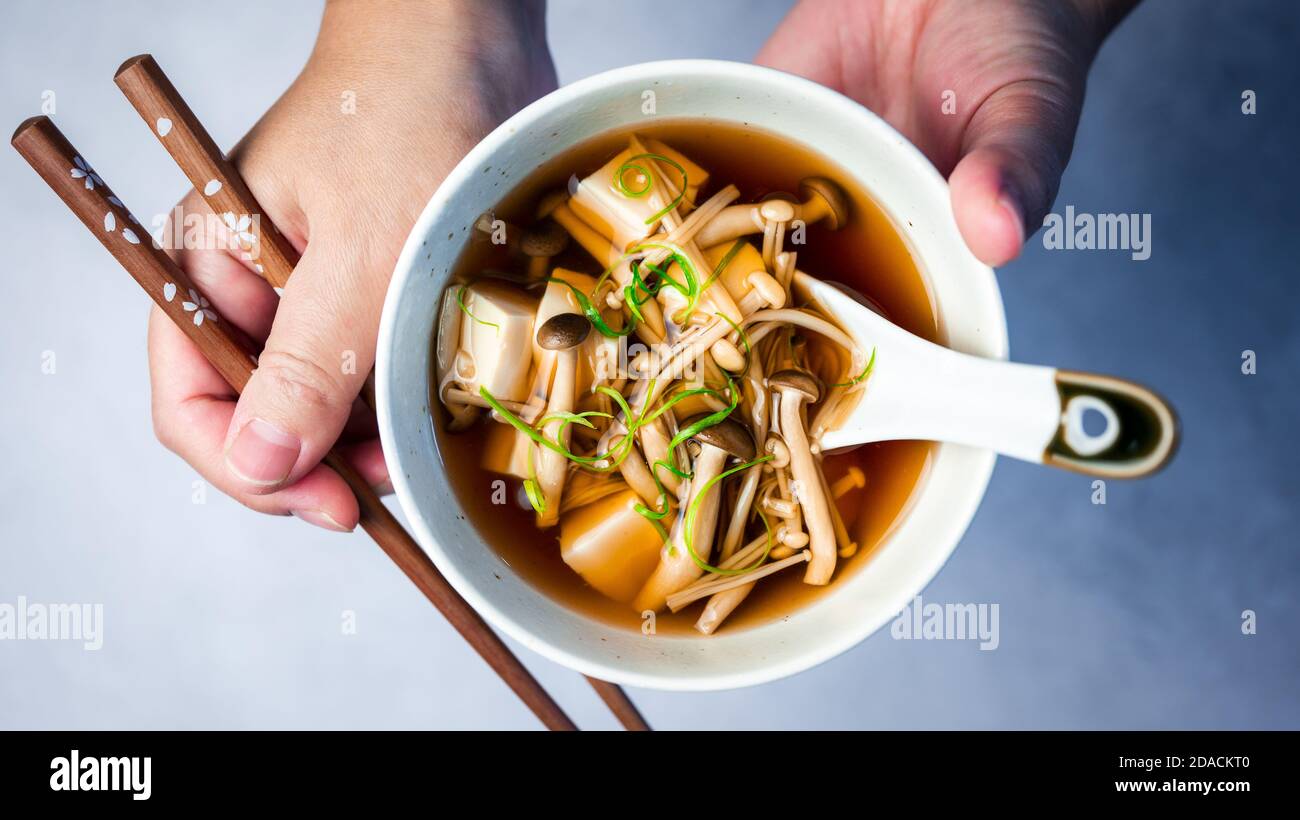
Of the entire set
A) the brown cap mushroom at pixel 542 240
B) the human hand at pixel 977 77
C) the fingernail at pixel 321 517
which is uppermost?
the human hand at pixel 977 77

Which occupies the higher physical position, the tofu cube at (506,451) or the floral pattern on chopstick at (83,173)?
the floral pattern on chopstick at (83,173)

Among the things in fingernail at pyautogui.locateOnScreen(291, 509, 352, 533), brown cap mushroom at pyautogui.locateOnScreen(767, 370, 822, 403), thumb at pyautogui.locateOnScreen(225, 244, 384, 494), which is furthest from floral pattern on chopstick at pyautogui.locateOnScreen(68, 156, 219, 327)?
brown cap mushroom at pyautogui.locateOnScreen(767, 370, 822, 403)

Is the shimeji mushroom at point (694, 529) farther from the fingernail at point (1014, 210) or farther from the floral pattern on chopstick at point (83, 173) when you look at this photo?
the floral pattern on chopstick at point (83, 173)

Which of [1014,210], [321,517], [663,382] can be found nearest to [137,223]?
[321,517]

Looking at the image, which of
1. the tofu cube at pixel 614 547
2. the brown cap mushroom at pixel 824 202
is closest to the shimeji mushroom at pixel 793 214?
the brown cap mushroom at pixel 824 202

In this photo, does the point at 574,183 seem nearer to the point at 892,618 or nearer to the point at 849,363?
the point at 849,363


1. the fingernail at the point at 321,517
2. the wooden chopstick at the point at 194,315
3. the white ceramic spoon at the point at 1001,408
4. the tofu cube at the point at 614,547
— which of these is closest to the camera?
the white ceramic spoon at the point at 1001,408

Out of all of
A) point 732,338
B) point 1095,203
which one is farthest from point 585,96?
point 1095,203
